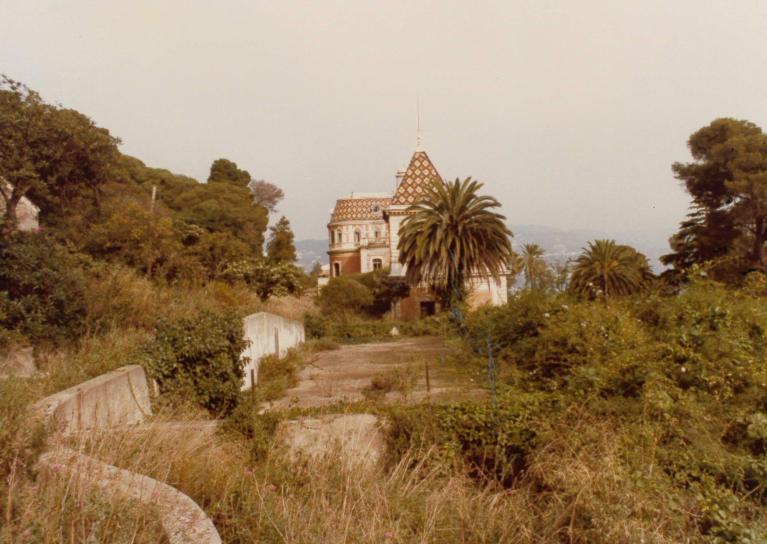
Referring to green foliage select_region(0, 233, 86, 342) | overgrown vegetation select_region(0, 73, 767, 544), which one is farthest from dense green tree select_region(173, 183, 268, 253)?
green foliage select_region(0, 233, 86, 342)

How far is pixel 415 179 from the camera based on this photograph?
35.2 meters

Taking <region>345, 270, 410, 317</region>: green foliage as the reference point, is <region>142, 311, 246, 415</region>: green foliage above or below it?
below

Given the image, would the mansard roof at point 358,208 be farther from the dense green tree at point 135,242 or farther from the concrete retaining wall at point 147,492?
the concrete retaining wall at point 147,492

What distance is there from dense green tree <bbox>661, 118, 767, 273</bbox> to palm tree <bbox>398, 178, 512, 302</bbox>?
37.2 feet

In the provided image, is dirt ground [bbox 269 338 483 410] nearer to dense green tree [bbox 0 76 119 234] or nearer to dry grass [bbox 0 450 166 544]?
dry grass [bbox 0 450 166 544]

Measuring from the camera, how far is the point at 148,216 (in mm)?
16422

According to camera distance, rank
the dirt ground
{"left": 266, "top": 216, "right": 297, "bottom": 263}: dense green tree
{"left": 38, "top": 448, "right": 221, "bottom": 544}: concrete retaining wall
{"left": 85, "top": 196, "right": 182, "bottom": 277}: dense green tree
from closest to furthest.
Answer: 1. {"left": 38, "top": 448, "right": 221, "bottom": 544}: concrete retaining wall
2. the dirt ground
3. {"left": 85, "top": 196, "right": 182, "bottom": 277}: dense green tree
4. {"left": 266, "top": 216, "right": 297, "bottom": 263}: dense green tree

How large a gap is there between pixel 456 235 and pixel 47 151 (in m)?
15.0

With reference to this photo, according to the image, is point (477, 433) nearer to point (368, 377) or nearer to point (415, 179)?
point (368, 377)

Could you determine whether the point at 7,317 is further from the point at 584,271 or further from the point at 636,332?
the point at 584,271

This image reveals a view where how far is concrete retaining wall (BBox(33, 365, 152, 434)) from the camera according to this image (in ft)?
16.3

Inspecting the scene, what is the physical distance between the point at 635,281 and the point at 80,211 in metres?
26.8

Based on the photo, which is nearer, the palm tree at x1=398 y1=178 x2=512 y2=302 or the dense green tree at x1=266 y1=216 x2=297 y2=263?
the palm tree at x1=398 y1=178 x2=512 y2=302

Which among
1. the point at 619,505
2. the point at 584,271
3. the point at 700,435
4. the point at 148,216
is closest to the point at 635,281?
the point at 584,271
